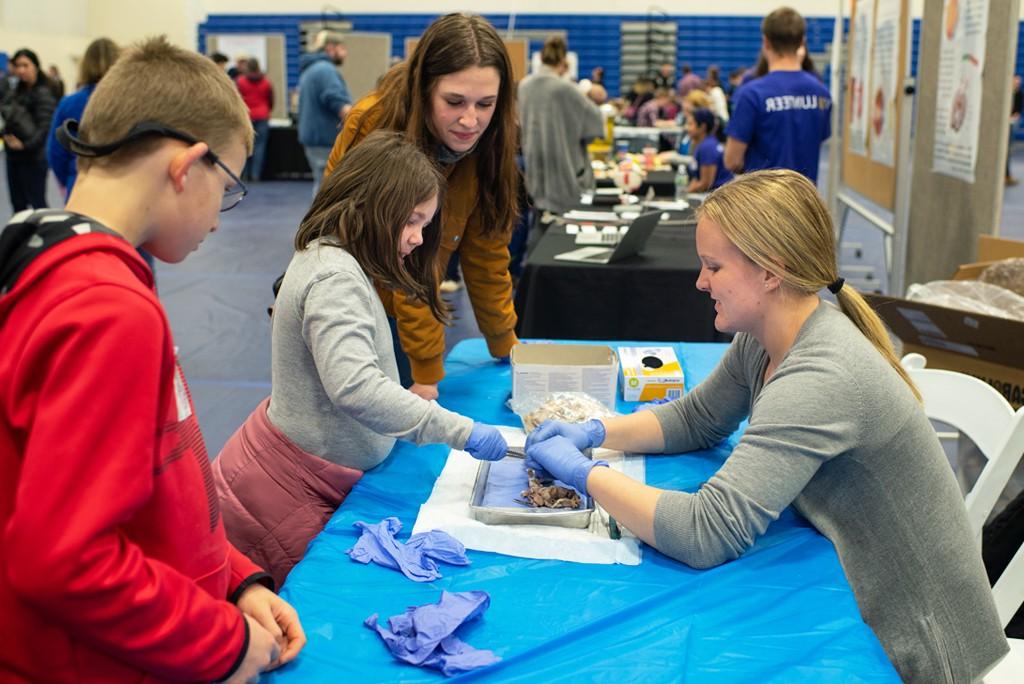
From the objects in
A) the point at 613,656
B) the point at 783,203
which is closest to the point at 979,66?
the point at 783,203

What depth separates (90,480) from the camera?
80 centimetres

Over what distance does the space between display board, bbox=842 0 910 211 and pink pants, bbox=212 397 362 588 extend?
329 centimetres

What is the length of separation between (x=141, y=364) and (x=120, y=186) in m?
0.19

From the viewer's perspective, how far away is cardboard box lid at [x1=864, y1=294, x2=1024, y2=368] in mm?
2350

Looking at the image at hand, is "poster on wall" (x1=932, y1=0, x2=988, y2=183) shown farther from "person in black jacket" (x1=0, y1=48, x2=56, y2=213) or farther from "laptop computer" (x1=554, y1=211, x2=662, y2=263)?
"person in black jacket" (x1=0, y1=48, x2=56, y2=213)

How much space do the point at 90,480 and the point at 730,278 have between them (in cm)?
95

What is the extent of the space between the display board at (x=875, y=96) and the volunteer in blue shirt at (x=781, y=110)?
1.09ft

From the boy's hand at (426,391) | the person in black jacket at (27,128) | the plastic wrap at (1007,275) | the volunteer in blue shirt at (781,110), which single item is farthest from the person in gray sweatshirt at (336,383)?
the person in black jacket at (27,128)

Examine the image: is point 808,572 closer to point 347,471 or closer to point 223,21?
point 347,471

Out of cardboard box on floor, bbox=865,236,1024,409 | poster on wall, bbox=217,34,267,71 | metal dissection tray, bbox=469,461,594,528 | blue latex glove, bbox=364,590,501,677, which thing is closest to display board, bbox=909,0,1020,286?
cardboard box on floor, bbox=865,236,1024,409

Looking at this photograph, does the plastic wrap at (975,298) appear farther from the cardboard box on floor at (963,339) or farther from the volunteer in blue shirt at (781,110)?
the volunteer in blue shirt at (781,110)

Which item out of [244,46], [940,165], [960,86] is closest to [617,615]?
[960,86]

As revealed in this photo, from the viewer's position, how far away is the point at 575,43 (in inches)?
662

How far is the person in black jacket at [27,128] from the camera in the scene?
6344 millimetres
